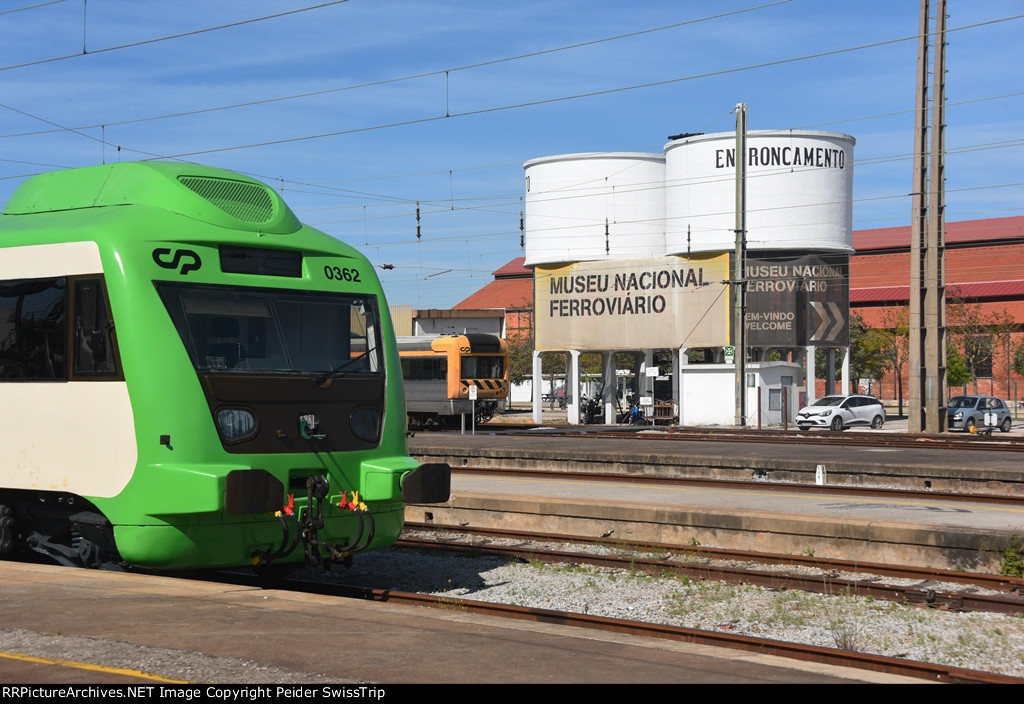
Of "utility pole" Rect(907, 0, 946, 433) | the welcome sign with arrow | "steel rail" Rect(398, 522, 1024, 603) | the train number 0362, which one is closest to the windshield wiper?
the train number 0362

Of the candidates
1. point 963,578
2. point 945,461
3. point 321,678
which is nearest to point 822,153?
point 945,461

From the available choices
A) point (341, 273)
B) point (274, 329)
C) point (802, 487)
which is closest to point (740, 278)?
point (802, 487)

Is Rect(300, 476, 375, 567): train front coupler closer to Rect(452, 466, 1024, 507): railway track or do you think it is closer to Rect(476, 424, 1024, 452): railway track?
Rect(452, 466, 1024, 507): railway track

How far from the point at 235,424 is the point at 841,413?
113ft

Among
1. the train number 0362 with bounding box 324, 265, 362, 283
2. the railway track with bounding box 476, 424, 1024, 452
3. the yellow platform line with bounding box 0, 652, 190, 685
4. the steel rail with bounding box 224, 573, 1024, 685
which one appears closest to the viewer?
the yellow platform line with bounding box 0, 652, 190, 685

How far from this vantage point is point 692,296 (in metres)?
44.4

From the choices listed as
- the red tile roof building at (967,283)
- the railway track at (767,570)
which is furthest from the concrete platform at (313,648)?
the red tile roof building at (967,283)

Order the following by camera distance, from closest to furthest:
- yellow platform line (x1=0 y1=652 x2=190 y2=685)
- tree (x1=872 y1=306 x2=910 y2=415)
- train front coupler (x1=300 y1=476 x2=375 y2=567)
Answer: yellow platform line (x1=0 y1=652 x2=190 y2=685) < train front coupler (x1=300 y1=476 x2=375 y2=567) < tree (x1=872 y1=306 x2=910 y2=415)

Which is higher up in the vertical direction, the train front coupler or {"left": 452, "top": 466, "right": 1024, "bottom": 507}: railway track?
the train front coupler

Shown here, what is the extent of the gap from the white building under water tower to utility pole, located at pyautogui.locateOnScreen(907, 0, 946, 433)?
6990 millimetres

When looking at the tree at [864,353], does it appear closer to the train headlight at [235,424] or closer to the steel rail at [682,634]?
the steel rail at [682,634]

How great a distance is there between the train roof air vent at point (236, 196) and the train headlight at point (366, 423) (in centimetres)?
191

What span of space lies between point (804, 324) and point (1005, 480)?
84.6 ft

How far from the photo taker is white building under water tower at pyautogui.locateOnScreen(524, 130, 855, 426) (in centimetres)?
4281
